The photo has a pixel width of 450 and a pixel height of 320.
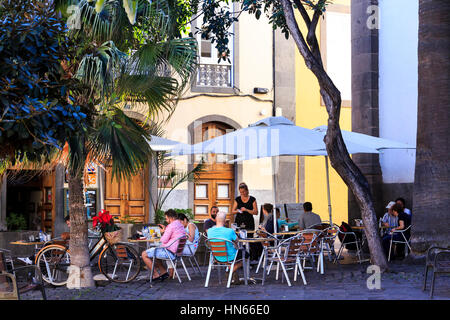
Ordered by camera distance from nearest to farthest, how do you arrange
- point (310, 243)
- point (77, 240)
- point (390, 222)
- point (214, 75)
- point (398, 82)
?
point (77, 240) → point (310, 243) → point (390, 222) → point (398, 82) → point (214, 75)

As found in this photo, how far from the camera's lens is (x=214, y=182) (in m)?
20.1

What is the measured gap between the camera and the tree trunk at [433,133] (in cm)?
1230

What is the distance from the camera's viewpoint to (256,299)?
30.9ft

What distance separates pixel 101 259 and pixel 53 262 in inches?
30.5

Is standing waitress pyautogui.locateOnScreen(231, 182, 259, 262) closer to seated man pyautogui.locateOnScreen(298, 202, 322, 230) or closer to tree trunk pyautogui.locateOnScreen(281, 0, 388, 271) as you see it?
seated man pyautogui.locateOnScreen(298, 202, 322, 230)

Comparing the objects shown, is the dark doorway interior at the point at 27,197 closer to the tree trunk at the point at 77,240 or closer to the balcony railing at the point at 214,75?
the balcony railing at the point at 214,75

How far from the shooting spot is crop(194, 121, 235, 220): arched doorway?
65.0ft

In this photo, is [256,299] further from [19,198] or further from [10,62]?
[19,198]

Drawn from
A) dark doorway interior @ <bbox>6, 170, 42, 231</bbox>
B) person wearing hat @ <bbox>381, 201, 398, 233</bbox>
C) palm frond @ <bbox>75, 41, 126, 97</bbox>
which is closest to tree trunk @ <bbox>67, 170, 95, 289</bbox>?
palm frond @ <bbox>75, 41, 126, 97</bbox>

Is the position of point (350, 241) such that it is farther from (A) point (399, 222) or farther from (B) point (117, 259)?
(B) point (117, 259)

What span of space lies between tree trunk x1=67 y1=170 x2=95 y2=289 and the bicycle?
A: 497mm

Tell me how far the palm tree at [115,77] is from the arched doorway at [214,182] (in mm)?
8600

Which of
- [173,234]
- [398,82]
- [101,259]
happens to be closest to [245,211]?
[173,234]

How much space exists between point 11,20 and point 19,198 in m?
10.9
